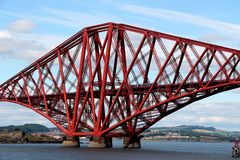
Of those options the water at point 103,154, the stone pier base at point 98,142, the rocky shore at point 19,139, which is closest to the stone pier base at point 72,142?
the water at point 103,154

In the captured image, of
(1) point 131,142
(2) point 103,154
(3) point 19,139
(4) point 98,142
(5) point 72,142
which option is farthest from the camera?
(3) point 19,139

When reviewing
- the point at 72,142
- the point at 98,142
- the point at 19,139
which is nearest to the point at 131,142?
the point at 98,142

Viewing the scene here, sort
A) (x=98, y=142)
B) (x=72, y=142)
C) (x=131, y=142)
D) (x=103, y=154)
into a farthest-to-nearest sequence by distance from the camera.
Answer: (x=72, y=142) → (x=131, y=142) → (x=98, y=142) → (x=103, y=154)

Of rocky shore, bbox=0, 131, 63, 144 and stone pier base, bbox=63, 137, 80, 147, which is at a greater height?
rocky shore, bbox=0, 131, 63, 144

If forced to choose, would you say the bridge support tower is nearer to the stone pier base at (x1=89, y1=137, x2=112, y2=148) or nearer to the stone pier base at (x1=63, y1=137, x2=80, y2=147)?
the stone pier base at (x1=89, y1=137, x2=112, y2=148)

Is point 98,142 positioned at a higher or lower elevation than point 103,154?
higher

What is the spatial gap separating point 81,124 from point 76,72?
947 cm

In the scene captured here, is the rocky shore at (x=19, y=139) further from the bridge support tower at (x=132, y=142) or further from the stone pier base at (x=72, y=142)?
the bridge support tower at (x=132, y=142)

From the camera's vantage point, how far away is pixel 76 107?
327 feet

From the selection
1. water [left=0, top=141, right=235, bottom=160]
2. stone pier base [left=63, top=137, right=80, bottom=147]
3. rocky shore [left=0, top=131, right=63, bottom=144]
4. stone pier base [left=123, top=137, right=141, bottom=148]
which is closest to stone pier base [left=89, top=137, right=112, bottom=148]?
water [left=0, top=141, right=235, bottom=160]

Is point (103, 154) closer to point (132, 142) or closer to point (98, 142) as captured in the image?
point (98, 142)

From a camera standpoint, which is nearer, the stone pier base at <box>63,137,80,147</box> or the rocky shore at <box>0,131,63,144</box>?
the stone pier base at <box>63,137,80,147</box>

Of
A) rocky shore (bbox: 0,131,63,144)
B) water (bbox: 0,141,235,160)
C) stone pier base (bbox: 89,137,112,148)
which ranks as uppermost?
rocky shore (bbox: 0,131,63,144)

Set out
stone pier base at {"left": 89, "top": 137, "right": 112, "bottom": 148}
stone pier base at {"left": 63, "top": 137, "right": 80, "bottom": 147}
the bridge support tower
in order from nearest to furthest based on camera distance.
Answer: stone pier base at {"left": 89, "top": 137, "right": 112, "bottom": 148}, the bridge support tower, stone pier base at {"left": 63, "top": 137, "right": 80, "bottom": 147}
